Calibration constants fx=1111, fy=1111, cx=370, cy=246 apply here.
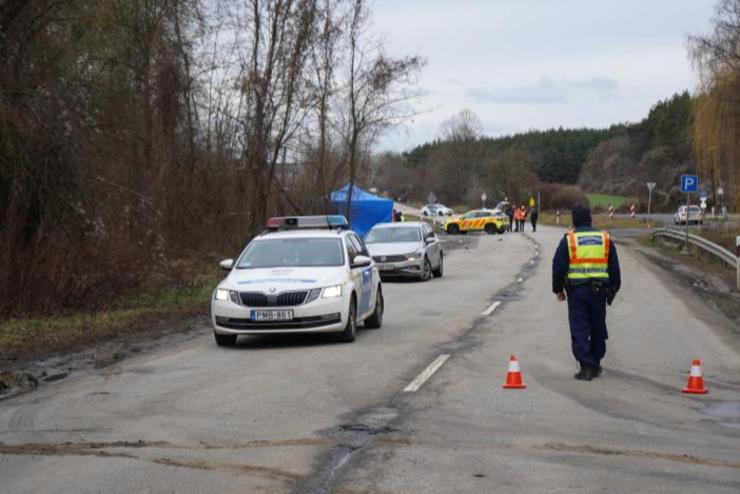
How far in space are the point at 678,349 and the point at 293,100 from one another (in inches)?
870

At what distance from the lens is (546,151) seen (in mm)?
162000

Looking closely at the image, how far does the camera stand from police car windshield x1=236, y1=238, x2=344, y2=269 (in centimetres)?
1562

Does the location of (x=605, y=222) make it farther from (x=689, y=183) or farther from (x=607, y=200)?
(x=607, y=200)

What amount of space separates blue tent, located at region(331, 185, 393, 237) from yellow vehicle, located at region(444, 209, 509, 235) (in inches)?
1060

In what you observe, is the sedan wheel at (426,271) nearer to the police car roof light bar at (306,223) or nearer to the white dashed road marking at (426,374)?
the police car roof light bar at (306,223)

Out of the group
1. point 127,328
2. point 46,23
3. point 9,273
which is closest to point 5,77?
point 46,23

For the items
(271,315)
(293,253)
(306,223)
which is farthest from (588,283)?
(306,223)

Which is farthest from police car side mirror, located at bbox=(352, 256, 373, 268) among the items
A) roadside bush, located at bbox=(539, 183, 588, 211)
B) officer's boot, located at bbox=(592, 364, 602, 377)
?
roadside bush, located at bbox=(539, 183, 588, 211)

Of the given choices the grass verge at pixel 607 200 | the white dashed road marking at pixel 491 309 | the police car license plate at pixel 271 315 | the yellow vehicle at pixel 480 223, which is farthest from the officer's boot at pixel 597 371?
the grass verge at pixel 607 200

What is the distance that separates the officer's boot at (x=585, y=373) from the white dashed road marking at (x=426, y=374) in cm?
154

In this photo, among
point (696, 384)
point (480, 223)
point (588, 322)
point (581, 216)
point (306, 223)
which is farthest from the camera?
point (480, 223)

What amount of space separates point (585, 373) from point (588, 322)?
0.53 meters

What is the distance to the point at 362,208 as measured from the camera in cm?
4350

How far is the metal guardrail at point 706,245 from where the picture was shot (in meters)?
30.5
